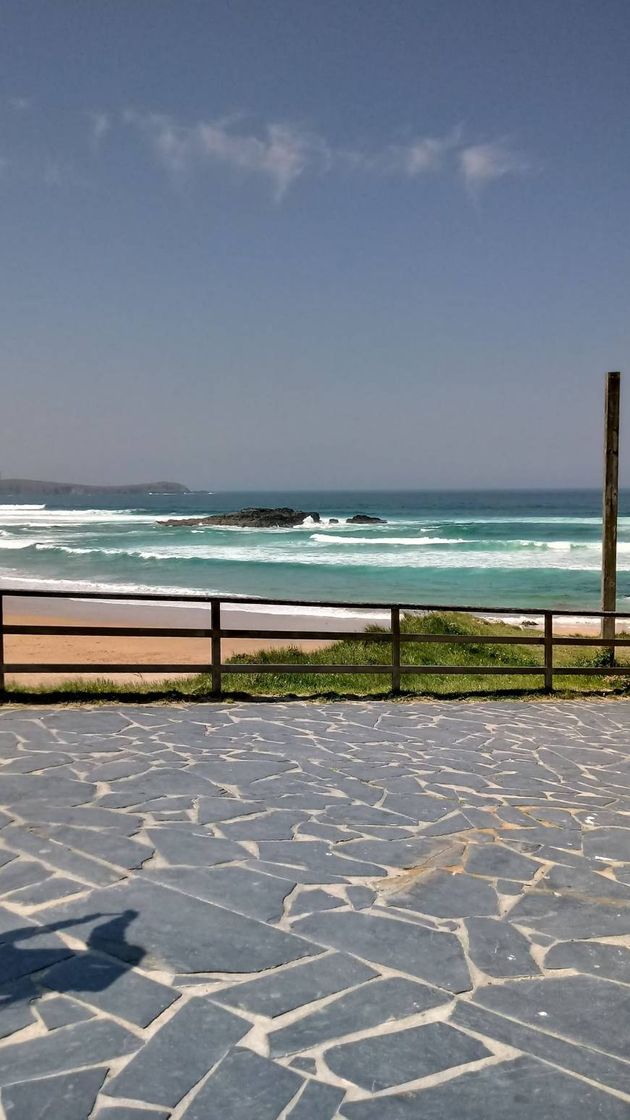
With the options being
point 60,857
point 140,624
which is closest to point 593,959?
point 60,857

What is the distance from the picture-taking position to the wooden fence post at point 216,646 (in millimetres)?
9406

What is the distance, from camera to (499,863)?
4988 mm

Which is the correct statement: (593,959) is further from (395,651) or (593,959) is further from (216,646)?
(395,651)

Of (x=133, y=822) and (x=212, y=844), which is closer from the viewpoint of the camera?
(x=212, y=844)

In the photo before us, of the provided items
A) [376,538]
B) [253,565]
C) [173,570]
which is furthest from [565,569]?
[376,538]

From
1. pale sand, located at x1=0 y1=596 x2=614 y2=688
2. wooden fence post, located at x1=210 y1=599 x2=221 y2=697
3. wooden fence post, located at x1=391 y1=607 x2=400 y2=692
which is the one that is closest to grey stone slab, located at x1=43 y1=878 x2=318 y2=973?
wooden fence post, located at x1=210 y1=599 x2=221 y2=697

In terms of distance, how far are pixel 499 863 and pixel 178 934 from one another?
1984mm

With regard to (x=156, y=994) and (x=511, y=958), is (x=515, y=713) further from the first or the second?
(x=156, y=994)

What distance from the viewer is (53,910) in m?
4.14

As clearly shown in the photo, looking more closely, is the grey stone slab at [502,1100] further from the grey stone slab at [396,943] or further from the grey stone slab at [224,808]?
the grey stone slab at [224,808]

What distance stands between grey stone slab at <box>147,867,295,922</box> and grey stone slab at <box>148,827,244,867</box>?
0.12 meters

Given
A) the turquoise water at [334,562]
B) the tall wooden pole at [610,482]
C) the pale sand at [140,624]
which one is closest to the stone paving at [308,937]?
the tall wooden pole at [610,482]

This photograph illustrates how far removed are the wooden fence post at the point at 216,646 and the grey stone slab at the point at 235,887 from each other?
4.65m

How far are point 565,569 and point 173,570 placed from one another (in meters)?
19.8
